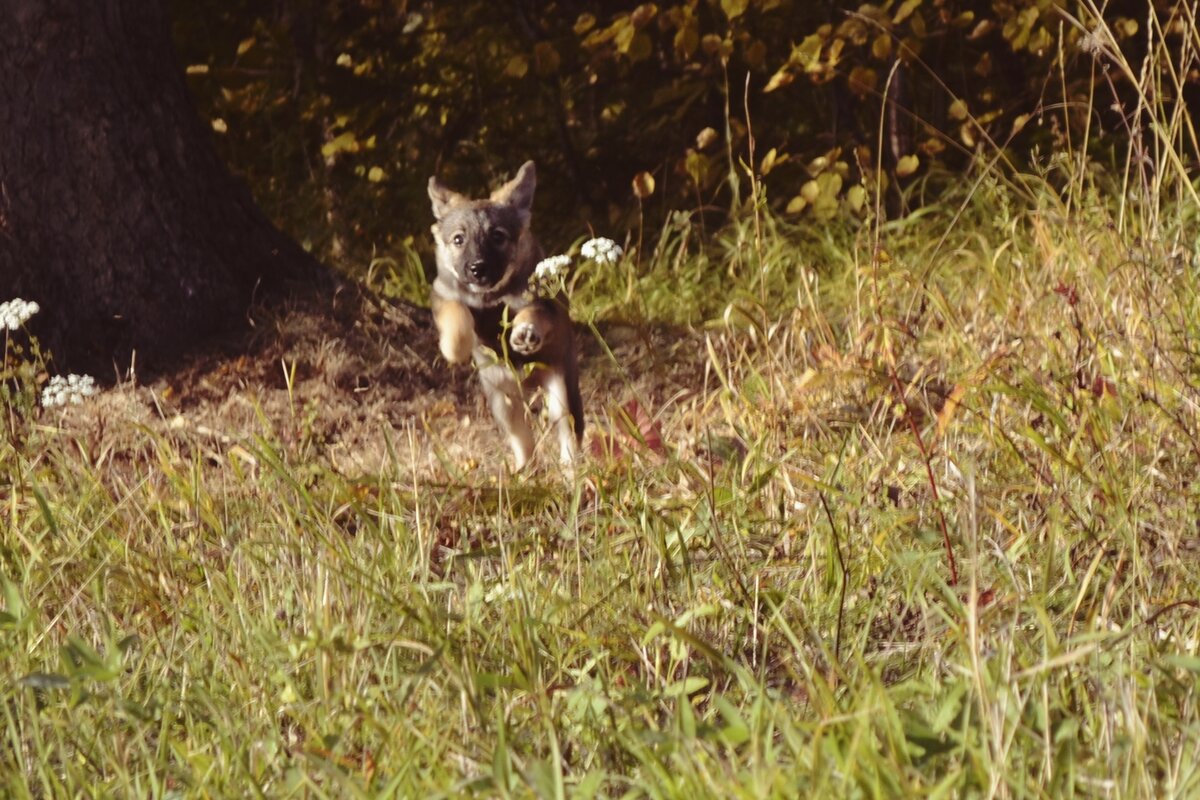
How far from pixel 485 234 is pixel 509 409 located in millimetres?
573

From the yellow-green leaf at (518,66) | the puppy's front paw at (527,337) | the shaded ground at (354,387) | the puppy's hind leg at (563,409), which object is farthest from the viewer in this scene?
the yellow-green leaf at (518,66)

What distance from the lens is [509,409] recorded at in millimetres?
4793

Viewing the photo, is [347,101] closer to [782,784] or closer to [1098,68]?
[1098,68]

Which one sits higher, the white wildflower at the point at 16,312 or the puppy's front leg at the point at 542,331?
the white wildflower at the point at 16,312

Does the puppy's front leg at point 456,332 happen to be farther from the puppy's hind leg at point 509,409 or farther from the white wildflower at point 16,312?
the white wildflower at point 16,312

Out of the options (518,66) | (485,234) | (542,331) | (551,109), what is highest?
(518,66)

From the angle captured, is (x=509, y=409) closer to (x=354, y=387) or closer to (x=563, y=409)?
(x=563, y=409)

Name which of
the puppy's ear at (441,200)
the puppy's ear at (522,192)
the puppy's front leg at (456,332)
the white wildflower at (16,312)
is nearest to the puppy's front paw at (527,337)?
the puppy's front leg at (456,332)

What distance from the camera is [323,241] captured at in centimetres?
802

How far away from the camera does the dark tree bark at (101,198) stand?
5.46 m

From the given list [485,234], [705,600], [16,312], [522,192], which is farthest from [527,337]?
[705,600]

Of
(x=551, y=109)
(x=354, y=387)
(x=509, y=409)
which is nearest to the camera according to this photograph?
(x=509, y=409)

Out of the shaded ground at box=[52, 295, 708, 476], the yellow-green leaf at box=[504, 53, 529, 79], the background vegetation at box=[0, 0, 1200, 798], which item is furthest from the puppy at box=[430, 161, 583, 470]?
the yellow-green leaf at box=[504, 53, 529, 79]

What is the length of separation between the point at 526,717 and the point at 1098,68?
21.4 ft
